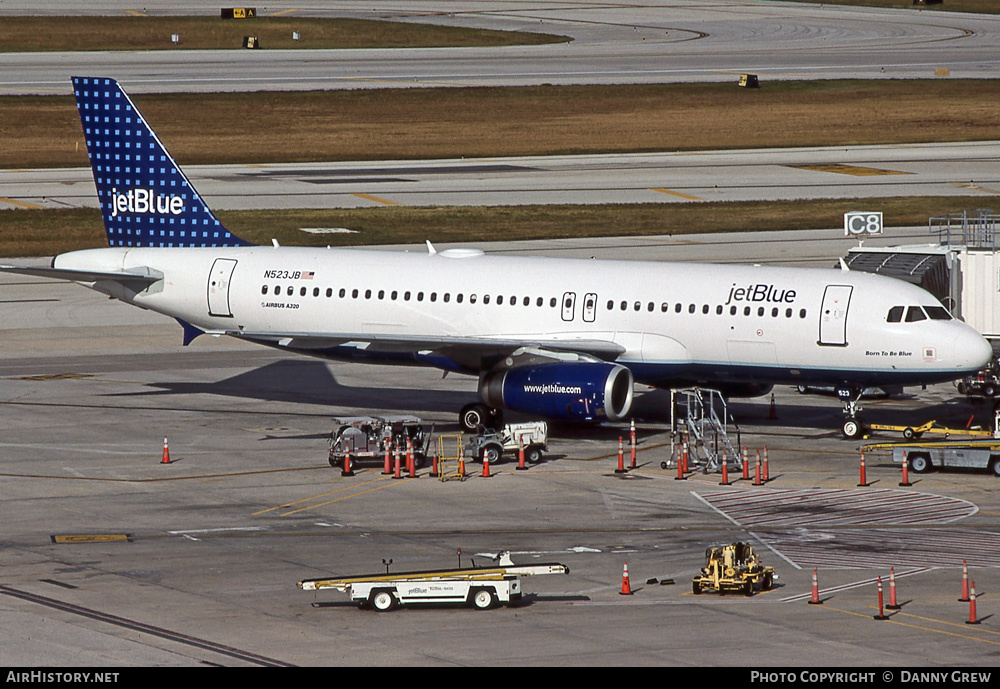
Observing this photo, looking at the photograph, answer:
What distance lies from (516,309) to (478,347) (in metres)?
2.28

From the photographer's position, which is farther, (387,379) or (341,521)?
(387,379)

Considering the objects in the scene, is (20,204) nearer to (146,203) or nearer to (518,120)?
(146,203)

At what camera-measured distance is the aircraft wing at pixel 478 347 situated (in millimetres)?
45312

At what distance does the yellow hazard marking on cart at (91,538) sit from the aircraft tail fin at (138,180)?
18430 mm

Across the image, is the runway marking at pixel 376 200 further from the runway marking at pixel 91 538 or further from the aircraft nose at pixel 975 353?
the runway marking at pixel 91 538

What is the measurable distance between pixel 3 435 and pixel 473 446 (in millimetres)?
14202

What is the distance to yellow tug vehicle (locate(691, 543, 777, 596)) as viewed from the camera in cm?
2977

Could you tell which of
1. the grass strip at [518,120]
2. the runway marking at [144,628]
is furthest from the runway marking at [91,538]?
the grass strip at [518,120]

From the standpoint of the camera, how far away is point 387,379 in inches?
2199

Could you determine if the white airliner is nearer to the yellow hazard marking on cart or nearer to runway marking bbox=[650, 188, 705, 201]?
the yellow hazard marking on cart

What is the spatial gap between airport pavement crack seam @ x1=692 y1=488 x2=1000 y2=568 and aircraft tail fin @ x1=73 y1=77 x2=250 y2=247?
21196 millimetres
